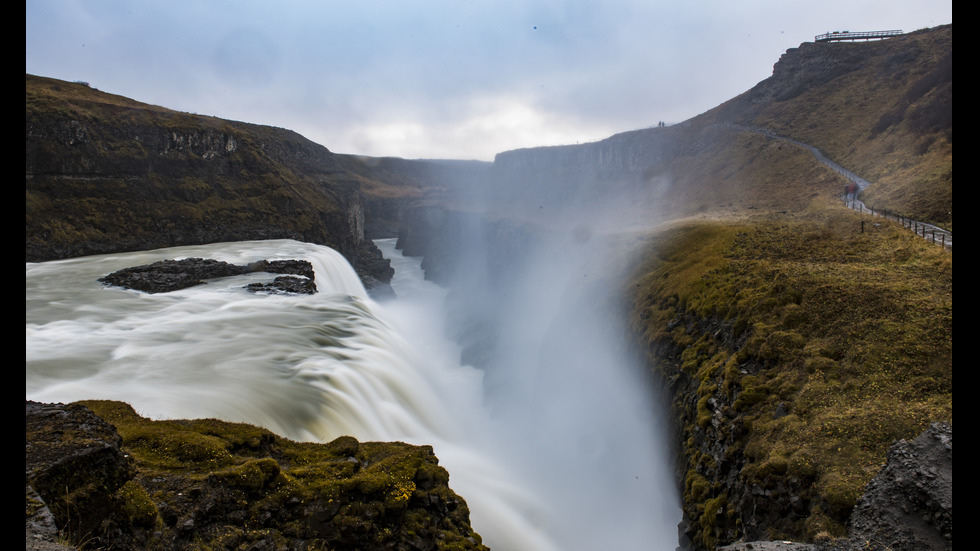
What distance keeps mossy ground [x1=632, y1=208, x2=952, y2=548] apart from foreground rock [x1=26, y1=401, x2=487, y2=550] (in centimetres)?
874

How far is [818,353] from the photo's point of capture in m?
15.9

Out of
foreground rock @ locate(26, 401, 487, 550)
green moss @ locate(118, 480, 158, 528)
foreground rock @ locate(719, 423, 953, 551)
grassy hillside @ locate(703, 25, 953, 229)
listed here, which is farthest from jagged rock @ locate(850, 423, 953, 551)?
grassy hillside @ locate(703, 25, 953, 229)

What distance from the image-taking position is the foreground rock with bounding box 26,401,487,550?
7543mm

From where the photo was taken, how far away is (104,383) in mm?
18141

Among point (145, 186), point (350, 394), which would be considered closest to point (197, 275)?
point (350, 394)

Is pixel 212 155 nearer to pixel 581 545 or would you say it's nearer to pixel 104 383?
pixel 104 383

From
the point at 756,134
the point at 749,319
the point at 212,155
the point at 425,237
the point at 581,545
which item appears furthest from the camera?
the point at 425,237

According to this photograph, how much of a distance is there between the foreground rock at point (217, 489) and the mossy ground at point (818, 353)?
28.7 ft

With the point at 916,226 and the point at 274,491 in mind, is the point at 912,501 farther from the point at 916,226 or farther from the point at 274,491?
the point at 916,226

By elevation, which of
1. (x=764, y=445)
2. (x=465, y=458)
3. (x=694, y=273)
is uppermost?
(x=694, y=273)

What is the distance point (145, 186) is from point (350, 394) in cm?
5955

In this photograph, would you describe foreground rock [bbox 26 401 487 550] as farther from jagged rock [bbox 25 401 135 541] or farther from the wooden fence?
the wooden fence

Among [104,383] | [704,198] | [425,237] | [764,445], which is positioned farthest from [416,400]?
[425,237]

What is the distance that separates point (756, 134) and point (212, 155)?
92.1 metres
